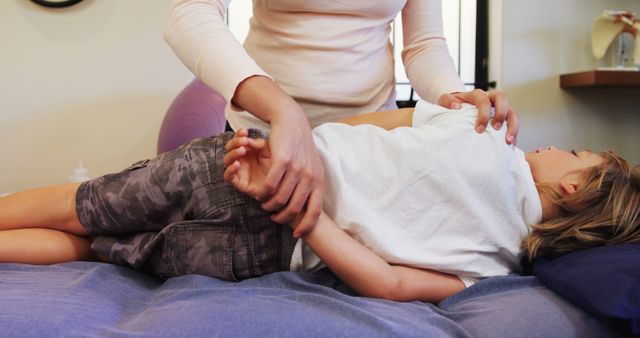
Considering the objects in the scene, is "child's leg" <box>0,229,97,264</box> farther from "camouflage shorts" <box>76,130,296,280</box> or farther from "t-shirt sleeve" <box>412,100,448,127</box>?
"t-shirt sleeve" <box>412,100,448,127</box>

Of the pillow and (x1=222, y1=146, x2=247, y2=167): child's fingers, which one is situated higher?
(x1=222, y1=146, x2=247, y2=167): child's fingers

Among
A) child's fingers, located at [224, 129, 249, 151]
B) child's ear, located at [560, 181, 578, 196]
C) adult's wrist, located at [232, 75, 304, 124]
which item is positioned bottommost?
child's ear, located at [560, 181, 578, 196]

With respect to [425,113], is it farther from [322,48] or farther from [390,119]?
[322,48]

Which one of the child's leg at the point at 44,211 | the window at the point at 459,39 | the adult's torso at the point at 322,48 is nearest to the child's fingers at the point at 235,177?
the child's leg at the point at 44,211

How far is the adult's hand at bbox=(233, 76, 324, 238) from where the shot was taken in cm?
79

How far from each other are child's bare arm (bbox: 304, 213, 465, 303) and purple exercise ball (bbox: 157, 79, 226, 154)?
48.1 inches

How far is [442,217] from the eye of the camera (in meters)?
0.94

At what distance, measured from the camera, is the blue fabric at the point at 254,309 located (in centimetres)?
67

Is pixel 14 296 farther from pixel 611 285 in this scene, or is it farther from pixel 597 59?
pixel 597 59

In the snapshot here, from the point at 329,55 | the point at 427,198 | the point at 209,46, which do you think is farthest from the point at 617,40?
the point at 209,46

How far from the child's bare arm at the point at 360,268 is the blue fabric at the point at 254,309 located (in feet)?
0.08

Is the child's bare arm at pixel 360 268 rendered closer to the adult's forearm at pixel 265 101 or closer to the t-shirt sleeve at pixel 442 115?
the adult's forearm at pixel 265 101

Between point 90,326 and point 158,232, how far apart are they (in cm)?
30

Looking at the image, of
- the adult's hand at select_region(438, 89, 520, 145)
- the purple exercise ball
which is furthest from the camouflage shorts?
the purple exercise ball
